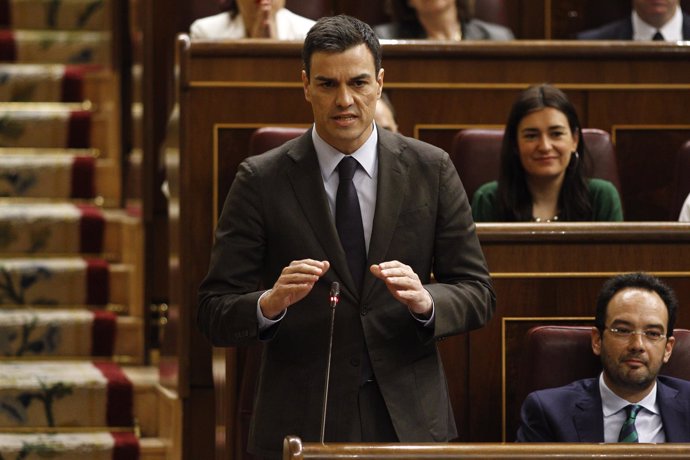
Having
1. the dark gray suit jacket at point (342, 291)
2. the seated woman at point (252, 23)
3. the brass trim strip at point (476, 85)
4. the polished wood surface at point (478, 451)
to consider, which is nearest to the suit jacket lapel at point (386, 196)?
the dark gray suit jacket at point (342, 291)

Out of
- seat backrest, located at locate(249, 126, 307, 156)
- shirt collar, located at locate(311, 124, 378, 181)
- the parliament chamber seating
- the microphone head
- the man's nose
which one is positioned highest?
the man's nose

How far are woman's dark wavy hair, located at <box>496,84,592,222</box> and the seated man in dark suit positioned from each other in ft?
1.29

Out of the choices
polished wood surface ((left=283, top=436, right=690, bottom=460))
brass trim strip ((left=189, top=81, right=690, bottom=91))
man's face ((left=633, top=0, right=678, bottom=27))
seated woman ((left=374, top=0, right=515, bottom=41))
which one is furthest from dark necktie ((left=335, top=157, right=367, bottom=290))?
man's face ((left=633, top=0, right=678, bottom=27))

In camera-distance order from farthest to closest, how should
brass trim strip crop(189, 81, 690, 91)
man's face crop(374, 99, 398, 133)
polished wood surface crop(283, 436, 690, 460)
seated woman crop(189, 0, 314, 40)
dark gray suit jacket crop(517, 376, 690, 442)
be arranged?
seated woman crop(189, 0, 314, 40), brass trim strip crop(189, 81, 690, 91), man's face crop(374, 99, 398, 133), dark gray suit jacket crop(517, 376, 690, 442), polished wood surface crop(283, 436, 690, 460)

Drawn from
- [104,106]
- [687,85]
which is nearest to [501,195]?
[687,85]

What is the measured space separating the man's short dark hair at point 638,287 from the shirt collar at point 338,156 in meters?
0.33

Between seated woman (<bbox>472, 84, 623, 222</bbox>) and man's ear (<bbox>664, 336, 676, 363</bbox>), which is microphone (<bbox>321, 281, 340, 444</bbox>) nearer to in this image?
man's ear (<bbox>664, 336, 676, 363</bbox>)

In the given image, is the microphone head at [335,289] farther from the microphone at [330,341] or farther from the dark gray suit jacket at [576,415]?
the dark gray suit jacket at [576,415]

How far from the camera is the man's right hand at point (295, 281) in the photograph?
901mm

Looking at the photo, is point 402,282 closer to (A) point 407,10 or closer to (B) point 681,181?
(B) point 681,181

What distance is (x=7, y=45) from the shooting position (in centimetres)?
230

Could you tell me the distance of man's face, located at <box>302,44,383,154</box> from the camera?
0.98m

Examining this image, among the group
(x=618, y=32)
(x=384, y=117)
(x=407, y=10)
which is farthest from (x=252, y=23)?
(x=618, y=32)

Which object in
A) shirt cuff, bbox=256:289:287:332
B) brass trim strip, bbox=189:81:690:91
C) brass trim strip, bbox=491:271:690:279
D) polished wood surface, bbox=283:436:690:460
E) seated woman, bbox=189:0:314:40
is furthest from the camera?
seated woman, bbox=189:0:314:40
